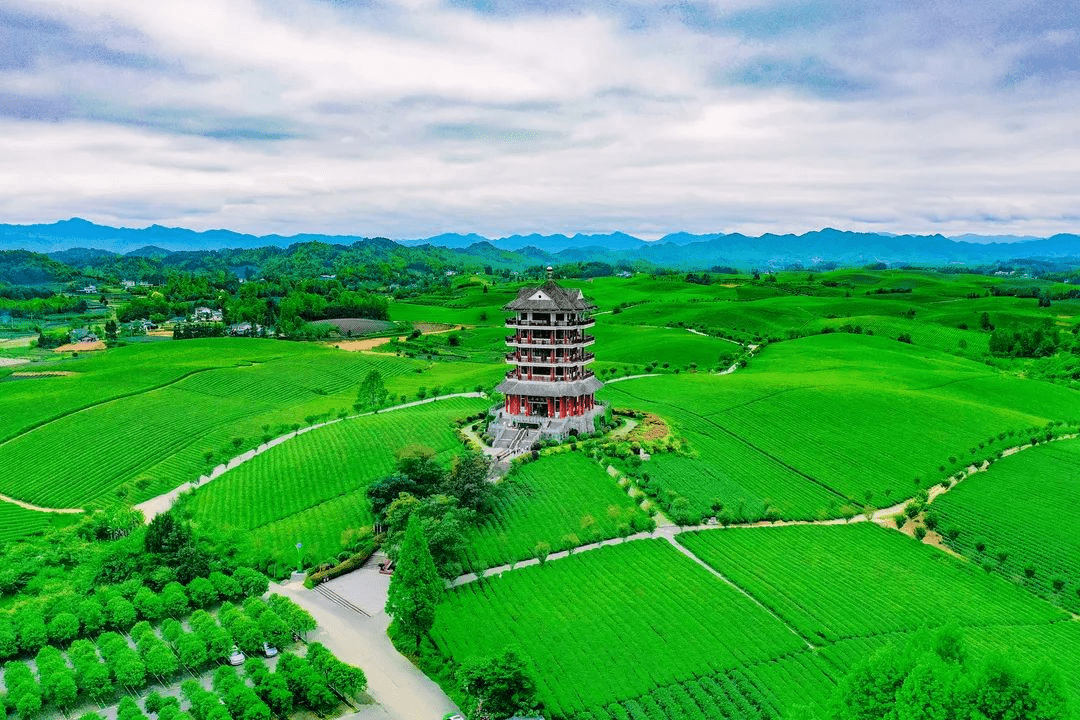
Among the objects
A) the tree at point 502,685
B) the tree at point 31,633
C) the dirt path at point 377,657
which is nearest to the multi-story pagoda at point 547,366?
the dirt path at point 377,657

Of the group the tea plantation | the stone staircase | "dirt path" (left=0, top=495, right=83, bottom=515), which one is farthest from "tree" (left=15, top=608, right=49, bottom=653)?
"dirt path" (left=0, top=495, right=83, bottom=515)

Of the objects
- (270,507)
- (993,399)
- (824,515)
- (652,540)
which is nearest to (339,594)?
(270,507)

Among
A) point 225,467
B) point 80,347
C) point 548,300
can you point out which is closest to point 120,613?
point 225,467

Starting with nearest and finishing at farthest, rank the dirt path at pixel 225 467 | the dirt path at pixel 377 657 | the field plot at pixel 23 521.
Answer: the dirt path at pixel 377 657 < the field plot at pixel 23 521 < the dirt path at pixel 225 467

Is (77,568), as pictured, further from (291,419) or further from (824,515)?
(824,515)

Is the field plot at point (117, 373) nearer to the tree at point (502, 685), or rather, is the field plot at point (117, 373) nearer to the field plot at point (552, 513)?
the field plot at point (552, 513)

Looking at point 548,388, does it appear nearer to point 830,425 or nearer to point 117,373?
point 830,425
